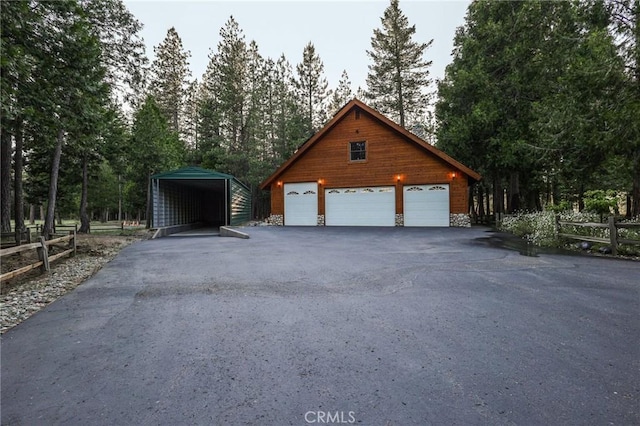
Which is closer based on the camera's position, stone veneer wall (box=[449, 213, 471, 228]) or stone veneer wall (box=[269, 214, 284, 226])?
stone veneer wall (box=[449, 213, 471, 228])

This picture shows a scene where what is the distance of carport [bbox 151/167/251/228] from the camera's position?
16.3 meters

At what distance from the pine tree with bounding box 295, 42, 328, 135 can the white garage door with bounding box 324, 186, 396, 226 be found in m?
14.1

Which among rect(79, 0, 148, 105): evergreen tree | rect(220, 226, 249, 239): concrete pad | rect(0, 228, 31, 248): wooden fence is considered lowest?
rect(220, 226, 249, 239): concrete pad

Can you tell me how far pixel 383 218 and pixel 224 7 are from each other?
84.4 feet

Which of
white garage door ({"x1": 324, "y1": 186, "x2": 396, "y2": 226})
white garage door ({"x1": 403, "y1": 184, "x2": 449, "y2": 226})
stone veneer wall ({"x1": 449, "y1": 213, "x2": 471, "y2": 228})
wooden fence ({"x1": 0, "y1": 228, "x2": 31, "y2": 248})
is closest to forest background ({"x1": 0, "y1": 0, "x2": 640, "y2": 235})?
wooden fence ({"x1": 0, "y1": 228, "x2": 31, "y2": 248})

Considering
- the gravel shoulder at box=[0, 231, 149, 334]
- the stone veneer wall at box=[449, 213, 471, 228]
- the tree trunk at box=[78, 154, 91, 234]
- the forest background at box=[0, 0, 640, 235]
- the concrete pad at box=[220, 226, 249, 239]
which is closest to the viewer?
the gravel shoulder at box=[0, 231, 149, 334]

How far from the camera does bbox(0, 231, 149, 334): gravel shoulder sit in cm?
438

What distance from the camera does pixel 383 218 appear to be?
18.2m

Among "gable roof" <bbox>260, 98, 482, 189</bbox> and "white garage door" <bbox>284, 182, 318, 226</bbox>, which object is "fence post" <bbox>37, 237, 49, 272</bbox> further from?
"gable roof" <bbox>260, 98, 482, 189</bbox>

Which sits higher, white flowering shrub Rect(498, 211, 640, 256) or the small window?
the small window

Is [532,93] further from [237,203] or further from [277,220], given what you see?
[237,203]

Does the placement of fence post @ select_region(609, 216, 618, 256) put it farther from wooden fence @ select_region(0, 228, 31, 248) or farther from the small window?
wooden fence @ select_region(0, 228, 31, 248)

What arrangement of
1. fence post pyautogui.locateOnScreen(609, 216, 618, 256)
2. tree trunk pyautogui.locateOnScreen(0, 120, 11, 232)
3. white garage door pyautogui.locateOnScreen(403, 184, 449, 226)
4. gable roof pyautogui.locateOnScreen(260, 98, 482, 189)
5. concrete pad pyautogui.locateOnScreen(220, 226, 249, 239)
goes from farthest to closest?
white garage door pyautogui.locateOnScreen(403, 184, 449, 226) < gable roof pyautogui.locateOnScreen(260, 98, 482, 189) < concrete pad pyautogui.locateOnScreen(220, 226, 249, 239) < tree trunk pyautogui.locateOnScreen(0, 120, 11, 232) < fence post pyautogui.locateOnScreen(609, 216, 618, 256)

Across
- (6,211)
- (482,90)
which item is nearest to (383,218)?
(482,90)
